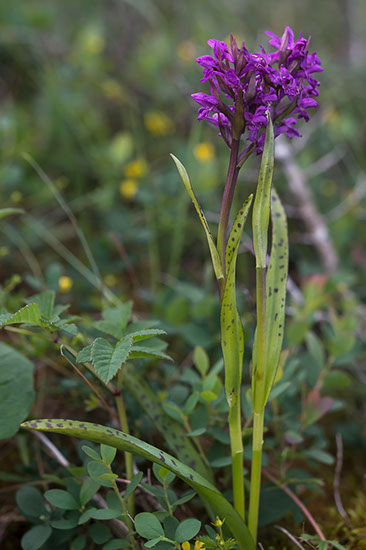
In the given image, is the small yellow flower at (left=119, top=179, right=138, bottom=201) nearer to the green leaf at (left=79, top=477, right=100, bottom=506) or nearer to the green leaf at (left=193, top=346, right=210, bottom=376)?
the green leaf at (left=193, top=346, right=210, bottom=376)

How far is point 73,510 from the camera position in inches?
40.3

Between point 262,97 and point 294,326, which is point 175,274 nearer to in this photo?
point 294,326

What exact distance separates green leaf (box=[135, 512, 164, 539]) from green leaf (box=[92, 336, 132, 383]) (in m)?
0.28

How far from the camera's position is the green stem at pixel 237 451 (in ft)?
3.06

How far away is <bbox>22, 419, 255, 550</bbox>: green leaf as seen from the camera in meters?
0.81

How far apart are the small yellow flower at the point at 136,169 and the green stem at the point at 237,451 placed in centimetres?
149

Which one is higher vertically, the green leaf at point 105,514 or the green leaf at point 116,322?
the green leaf at point 116,322

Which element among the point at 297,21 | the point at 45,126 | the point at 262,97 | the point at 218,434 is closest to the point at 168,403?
the point at 218,434

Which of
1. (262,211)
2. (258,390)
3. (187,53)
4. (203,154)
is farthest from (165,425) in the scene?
(187,53)

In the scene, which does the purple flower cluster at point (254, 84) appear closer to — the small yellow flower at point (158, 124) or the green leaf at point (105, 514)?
the green leaf at point (105, 514)

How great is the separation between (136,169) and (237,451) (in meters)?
1.60

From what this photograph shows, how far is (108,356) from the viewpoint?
87 cm

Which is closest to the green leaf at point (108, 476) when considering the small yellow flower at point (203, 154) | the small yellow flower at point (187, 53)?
the small yellow flower at point (203, 154)

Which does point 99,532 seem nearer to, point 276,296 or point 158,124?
point 276,296
